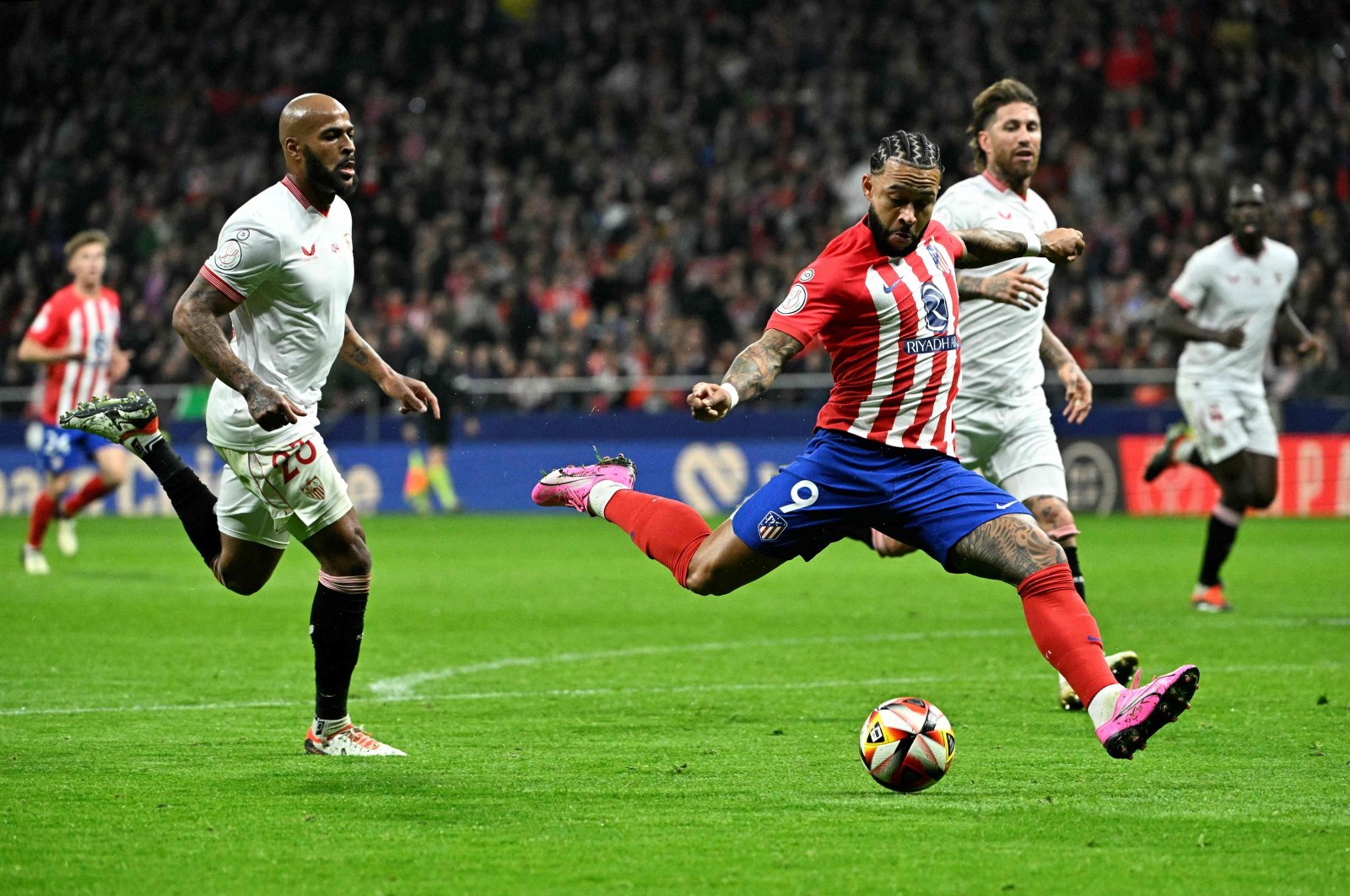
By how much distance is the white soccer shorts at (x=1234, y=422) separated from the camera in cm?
1230

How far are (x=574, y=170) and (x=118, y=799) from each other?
23011 millimetres

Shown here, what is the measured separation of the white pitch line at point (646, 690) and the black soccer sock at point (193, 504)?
41.6 inches

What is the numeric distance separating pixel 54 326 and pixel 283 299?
905cm

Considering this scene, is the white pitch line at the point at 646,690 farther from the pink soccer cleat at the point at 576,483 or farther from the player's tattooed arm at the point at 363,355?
the player's tattooed arm at the point at 363,355

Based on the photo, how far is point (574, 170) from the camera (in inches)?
1102

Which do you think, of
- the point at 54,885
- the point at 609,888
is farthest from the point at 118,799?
the point at 609,888

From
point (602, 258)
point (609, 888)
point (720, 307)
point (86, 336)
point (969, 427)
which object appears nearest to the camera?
point (609, 888)

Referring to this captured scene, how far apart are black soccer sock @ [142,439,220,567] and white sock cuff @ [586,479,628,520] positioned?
4.84ft

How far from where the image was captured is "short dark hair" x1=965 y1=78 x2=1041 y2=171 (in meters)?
7.91

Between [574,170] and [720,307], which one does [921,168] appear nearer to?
[720,307]

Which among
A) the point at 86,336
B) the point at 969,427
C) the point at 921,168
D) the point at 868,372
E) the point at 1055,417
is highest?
the point at 921,168

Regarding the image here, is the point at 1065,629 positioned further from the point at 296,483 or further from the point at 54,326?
the point at 54,326

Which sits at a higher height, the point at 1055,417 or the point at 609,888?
the point at 609,888

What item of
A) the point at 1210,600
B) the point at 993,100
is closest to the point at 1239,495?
the point at 1210,600
